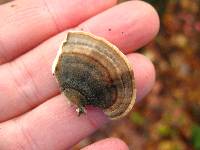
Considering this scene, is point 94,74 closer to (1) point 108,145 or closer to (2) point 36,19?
(1) point 108,145

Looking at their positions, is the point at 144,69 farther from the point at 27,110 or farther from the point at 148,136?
the point at 148,136

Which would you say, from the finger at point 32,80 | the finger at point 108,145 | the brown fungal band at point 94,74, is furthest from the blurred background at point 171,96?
the brown fungal band at point 94,74

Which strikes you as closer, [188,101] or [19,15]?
[19,15]

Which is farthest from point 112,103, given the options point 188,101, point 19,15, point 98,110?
point 188,101

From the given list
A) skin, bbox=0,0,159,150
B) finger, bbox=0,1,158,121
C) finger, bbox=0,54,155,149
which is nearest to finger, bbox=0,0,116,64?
skin, bbox=0,0,159,150

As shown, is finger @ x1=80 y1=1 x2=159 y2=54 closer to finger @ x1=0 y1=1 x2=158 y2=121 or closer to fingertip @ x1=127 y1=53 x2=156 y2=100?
finger @ x1=0 y1=1 x2=158 y2=121

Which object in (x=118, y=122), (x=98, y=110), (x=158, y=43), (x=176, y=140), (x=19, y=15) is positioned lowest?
(x=176, y=140)

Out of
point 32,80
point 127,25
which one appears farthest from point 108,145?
point 127,25
